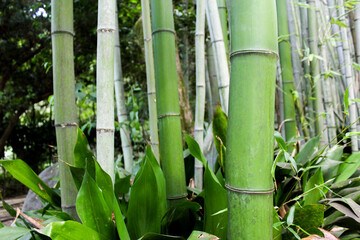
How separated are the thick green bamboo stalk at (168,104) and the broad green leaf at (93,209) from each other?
0.78 ft

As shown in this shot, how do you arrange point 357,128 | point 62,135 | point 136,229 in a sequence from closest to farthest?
point 136,229 → point 62,135 → point 357,128

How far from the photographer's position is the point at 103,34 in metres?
0.92

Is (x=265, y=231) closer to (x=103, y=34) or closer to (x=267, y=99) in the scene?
(x=267, y=99)

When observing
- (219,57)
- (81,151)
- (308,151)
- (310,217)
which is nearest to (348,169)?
(308,151)

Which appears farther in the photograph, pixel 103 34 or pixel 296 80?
pixel 296 80

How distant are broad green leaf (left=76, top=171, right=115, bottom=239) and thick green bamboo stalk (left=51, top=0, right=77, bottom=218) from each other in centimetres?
19

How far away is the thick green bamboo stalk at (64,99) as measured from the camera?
3.28 ft

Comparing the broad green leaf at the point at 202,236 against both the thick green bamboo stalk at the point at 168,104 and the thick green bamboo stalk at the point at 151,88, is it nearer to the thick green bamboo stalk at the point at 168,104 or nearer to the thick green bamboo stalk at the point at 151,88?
the thick green bamboo stalk at the point at 168,104

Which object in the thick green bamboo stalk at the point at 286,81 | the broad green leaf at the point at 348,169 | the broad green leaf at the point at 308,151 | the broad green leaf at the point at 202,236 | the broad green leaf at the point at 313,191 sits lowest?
the broad green leaf at the point at 202,236

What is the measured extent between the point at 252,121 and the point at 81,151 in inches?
20.4

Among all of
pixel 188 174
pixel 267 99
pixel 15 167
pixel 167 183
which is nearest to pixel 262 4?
pixel 267 99

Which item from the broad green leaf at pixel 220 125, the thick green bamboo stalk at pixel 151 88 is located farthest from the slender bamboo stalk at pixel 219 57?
the thick green bamboo stalk at pixel 151 88

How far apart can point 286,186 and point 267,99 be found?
19.7 inches

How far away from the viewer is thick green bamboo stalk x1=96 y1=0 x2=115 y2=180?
2.97ft
